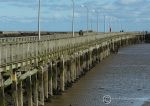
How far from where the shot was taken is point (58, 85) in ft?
115

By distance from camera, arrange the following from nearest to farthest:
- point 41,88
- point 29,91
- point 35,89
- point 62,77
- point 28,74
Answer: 1. point 29,91
2. point 28,74
3. point 35,89
4. point 41,88
5. point 62,77

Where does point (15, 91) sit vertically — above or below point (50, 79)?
above

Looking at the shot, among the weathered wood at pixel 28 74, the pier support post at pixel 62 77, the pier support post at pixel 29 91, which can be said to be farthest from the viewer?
the pier support post at pixel 62 77

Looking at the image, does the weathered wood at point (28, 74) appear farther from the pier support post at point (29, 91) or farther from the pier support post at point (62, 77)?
the pier support post at point (62, 77)

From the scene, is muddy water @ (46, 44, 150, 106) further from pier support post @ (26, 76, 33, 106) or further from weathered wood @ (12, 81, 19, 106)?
weathered wood @ (12, 81, 19, 106)

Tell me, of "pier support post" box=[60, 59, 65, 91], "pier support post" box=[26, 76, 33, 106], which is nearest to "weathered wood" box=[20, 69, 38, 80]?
"pier support post" box=[26, 76, 33, 106]

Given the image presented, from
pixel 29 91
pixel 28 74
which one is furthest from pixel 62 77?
pixel 29 91

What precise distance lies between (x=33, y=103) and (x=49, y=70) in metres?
5.15

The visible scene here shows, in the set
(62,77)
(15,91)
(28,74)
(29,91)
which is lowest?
(62,77)

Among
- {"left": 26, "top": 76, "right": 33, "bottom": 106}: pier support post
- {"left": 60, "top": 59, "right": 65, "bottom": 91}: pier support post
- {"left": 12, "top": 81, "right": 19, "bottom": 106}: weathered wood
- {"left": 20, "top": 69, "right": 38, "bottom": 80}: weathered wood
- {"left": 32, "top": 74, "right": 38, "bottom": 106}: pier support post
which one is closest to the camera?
{"left": 12, "top": 81, "right": 19, "bottom": 106}: weathered wood

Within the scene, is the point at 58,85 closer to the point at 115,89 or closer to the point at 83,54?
the point at 115,89

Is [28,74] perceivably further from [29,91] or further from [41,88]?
[41,88]

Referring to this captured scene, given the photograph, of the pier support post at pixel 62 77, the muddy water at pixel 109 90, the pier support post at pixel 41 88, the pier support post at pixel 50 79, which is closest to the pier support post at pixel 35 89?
the pier support post at pixel 41 88

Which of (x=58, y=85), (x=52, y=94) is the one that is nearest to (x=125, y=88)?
(x=58, y=85)
